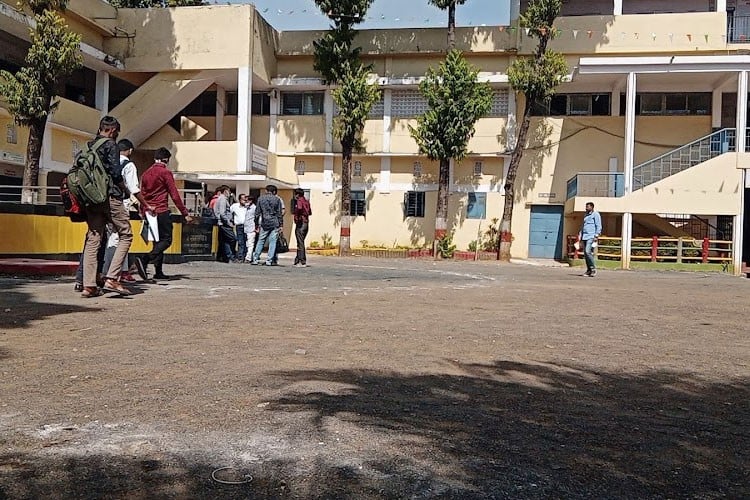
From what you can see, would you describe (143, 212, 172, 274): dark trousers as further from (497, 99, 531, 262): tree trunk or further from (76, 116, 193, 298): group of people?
(497, 99, 531, 262): tree trunk

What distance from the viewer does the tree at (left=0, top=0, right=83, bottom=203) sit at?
2033 cm

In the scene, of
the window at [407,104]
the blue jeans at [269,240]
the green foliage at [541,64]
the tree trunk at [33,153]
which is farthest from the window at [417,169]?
the blue jeans at [269,240]

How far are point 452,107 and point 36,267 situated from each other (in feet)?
60.4

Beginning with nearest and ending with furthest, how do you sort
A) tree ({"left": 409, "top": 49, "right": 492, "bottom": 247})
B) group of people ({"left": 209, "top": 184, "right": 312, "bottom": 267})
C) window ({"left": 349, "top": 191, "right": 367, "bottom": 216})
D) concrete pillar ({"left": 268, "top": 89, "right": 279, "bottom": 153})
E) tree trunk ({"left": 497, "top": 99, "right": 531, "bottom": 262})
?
group of people ({"left": 209, "top": 184, "right": 312, "bottom": 267}) → tree ({"left": 409, "top": 49, "right": 492, "bottom": 247}) → tree trunk ({"left": 497, "top": 99, "right": 531, "bottom": 262}) → window ({"left": 349, "top": 191, "right": 367, "bottom": 216}) → concrete pillar ({"left": 268, "top": 89, "right": 279, "bottom": 153})

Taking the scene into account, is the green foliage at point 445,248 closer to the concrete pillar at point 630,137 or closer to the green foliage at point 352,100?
the green foliage at point 352,100

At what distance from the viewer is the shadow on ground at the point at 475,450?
2537 millimetres

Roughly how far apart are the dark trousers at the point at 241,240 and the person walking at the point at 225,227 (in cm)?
30

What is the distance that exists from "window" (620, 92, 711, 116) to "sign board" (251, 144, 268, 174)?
13806 mm

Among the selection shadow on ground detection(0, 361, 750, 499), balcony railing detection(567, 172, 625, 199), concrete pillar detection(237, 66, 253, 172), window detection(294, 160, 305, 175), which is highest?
concrete pillar detection(237, 66, 253, 172)

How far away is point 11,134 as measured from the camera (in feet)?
74.1

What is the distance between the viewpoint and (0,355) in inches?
185

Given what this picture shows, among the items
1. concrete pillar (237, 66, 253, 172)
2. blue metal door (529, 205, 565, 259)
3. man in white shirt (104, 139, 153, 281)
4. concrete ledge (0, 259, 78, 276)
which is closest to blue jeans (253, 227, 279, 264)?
concrete ledge (0, 259, 78, 276)

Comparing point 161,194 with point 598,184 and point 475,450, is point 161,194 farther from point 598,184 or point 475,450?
point 598,184

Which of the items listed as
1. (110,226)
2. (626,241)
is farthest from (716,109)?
(110,226)
